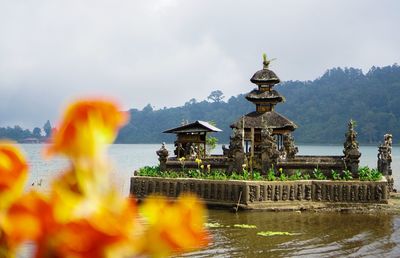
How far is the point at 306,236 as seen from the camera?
18.7 meters

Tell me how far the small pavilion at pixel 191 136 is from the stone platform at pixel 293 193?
21.8ft

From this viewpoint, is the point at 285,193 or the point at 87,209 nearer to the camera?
the point at 87,209

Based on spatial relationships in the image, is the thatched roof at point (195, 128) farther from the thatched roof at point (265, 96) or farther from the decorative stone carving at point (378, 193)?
the decorative stone carving at point (378, 193)

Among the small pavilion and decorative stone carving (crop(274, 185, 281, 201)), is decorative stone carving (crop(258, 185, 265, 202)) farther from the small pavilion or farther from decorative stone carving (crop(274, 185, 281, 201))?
the small pavilion

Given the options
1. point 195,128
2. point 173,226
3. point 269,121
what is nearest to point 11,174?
point 173,226

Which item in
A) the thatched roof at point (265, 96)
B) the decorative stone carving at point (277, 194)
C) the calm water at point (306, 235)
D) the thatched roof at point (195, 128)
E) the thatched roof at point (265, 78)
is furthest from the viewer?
the thatched roof at point (265, 78)

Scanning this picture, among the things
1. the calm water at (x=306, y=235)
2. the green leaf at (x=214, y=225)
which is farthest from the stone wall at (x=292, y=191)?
the green leaf at (x=214, y=225)

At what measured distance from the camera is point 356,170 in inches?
961

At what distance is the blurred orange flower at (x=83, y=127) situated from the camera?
2.75 feet

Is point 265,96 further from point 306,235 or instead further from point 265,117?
point 306,235

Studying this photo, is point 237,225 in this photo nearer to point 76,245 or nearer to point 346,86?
point 76,245

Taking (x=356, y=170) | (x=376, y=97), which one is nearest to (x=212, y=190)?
(x=356, y=170)

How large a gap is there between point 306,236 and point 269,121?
44.0 feet

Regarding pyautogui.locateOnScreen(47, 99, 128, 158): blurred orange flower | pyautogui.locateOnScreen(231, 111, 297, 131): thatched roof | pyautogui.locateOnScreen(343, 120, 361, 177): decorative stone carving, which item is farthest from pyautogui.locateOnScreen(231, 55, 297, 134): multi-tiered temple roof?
pyautogui.locateOnScreen(47, 99, 128, 158): blurred orange flower
